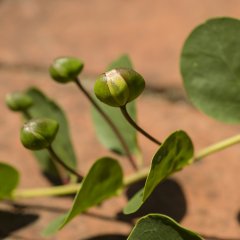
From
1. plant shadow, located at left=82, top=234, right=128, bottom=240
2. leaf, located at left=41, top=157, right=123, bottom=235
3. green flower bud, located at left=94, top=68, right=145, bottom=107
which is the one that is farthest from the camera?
plant shadow, located at left=82, top=234, right=128, bottom=240

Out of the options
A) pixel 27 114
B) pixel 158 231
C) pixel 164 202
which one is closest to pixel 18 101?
pixel 27 114

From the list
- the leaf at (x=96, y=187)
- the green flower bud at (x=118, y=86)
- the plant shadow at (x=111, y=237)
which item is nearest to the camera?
the green flower bud at (x=118, y=86)

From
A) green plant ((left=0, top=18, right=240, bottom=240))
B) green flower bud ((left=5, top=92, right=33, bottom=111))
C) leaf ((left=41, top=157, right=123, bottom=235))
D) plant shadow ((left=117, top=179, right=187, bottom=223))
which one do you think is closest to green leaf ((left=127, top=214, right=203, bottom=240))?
green plant ((left=0, top=18, right=240, bottom=240))

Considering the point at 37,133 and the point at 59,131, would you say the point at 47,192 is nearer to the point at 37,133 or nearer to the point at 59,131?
the point at 59,131

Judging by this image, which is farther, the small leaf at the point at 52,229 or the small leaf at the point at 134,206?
the small leaf at the point at 52,229

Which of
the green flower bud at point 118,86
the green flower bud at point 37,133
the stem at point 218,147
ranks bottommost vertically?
the stem at point 218,147

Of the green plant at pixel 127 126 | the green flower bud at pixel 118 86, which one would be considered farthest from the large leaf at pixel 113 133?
the green flower bud at pixel 118 86

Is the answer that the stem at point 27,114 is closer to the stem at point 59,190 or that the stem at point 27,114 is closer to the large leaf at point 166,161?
the stem at point 59,190

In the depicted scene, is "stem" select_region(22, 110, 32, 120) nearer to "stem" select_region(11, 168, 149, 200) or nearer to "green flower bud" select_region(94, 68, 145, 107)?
"stem" select_region(11, 168, 149, 200)
